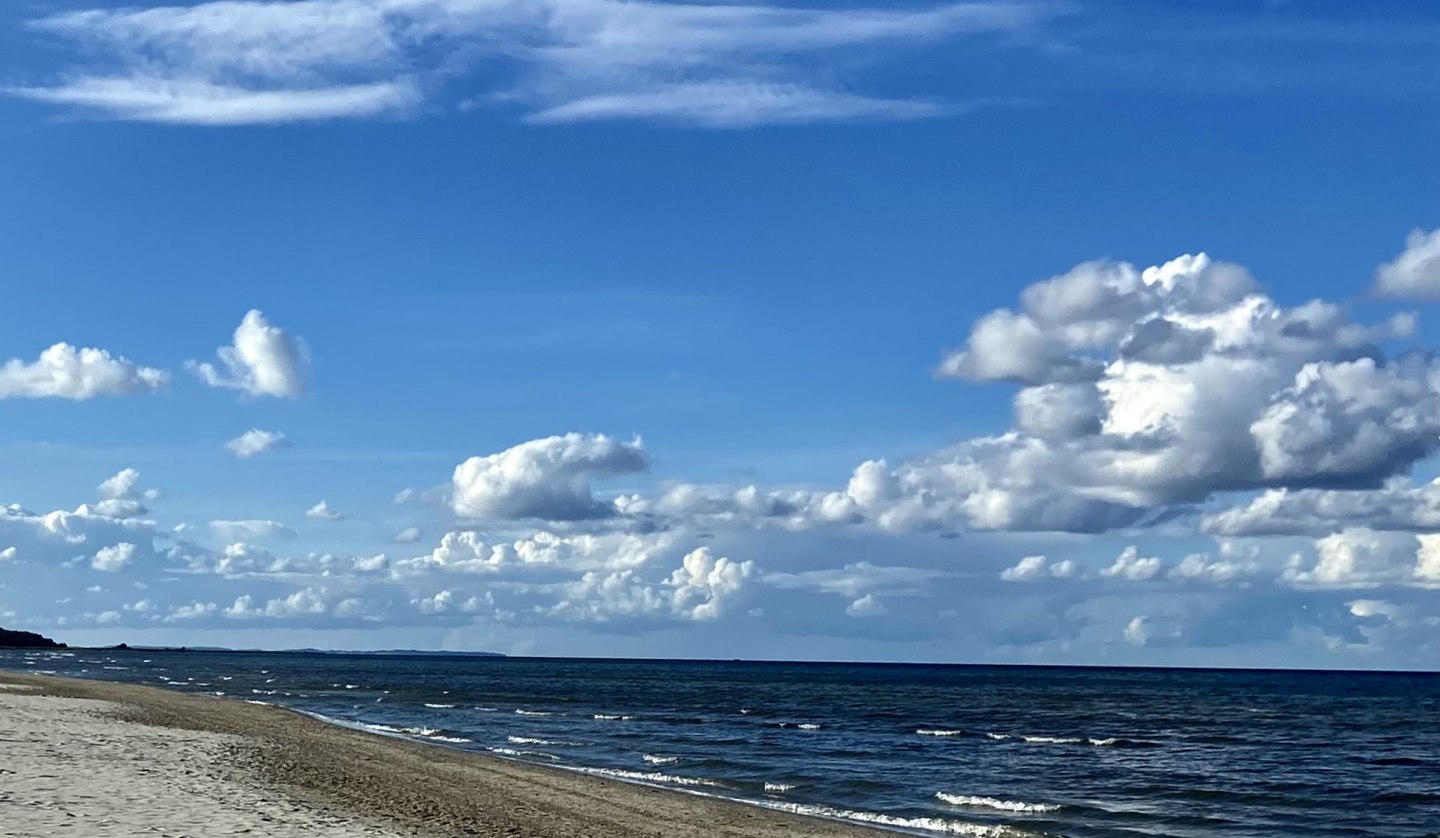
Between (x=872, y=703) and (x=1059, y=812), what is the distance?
6538 centimetres

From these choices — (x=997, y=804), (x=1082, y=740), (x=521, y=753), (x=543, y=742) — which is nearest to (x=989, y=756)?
(x=1082, y=740)

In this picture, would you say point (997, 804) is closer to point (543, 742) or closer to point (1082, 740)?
point (543, 742)

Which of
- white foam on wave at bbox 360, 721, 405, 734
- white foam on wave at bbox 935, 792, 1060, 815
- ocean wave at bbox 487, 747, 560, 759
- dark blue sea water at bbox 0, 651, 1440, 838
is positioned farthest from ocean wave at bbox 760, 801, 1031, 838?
white foam on wave at bbox 360, 721, 405, 734

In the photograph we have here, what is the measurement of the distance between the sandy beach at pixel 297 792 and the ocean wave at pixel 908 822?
1.19 meters

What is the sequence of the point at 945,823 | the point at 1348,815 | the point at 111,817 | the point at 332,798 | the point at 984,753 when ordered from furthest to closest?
1. the point at 984,753
2. the point at 1348,815
3. the point at 945,823
4. the point at 332,798
5. the point at 111,817

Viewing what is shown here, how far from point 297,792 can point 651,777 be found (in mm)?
15935

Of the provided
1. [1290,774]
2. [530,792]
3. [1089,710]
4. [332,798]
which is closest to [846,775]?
[530,792]

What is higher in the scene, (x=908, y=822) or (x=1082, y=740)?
(x=1082, y=740)

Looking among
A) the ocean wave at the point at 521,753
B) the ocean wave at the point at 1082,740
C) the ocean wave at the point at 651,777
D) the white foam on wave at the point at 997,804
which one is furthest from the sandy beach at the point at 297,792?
the ocean wave at the point at 1082,740

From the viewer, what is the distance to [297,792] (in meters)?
27.6

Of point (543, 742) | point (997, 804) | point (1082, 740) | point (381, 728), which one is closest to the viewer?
point (997, 804)

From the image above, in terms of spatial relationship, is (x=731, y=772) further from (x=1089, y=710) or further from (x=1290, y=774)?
(x=1089, y=710)

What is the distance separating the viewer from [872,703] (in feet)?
329

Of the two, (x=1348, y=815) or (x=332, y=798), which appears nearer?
(x=332, y=798)
